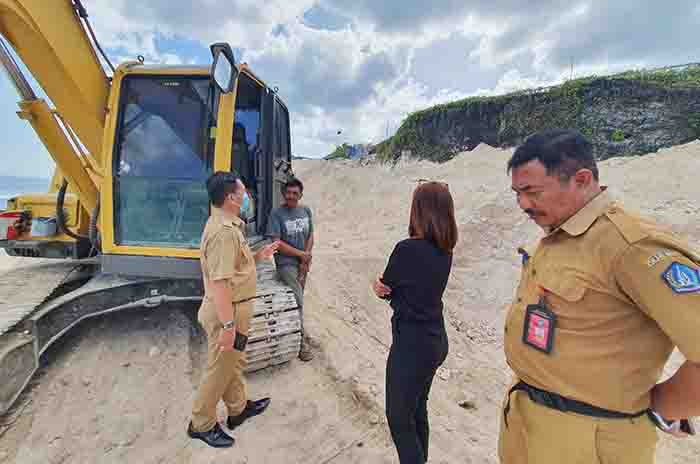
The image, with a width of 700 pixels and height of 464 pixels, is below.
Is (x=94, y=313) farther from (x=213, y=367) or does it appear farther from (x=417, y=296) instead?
(x=417, y=296)

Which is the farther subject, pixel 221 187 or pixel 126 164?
pixel 126 164

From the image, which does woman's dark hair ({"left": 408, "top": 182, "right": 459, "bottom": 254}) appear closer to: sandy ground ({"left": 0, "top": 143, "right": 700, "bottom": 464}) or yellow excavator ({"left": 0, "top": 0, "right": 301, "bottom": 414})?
sandy ground ({"left": 0, "top": 143, "right": 700, "bottom": 464})

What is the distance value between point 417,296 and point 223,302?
43.2 inches

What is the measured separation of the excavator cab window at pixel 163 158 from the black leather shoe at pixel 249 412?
4.92 feet

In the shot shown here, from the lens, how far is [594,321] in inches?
48.0

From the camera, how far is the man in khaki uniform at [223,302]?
222 centimetres

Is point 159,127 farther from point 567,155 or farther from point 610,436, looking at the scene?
point 610,436

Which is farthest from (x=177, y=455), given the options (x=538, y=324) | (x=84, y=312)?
(x=538, y=324)

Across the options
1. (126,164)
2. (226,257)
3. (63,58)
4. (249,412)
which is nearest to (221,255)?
(226,257)

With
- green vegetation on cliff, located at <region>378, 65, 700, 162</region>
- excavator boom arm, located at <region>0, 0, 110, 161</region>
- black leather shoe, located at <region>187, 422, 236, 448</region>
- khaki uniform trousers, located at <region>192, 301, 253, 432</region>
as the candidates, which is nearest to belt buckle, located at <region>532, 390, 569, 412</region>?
khaki uniform trousers, located at <region>192, 301, 253, 432</region>

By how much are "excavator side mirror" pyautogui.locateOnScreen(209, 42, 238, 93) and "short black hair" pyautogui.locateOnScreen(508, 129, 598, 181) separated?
252 cm

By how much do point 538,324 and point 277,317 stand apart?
7.71 ft

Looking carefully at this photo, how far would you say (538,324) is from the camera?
1355 millimetres

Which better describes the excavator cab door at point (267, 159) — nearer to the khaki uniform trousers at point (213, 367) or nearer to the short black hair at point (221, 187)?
the short black hair at point (221, 187)
